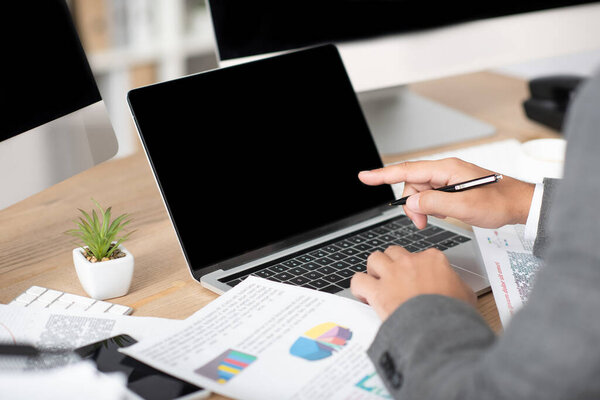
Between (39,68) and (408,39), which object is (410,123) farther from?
(39,68)

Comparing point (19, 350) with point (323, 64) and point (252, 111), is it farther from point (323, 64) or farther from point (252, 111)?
point (323, 64)

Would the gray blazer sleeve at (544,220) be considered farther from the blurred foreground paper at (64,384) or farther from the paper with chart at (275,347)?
the blurred foreground paper at (64,384)

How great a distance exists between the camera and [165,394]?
1.87 ft

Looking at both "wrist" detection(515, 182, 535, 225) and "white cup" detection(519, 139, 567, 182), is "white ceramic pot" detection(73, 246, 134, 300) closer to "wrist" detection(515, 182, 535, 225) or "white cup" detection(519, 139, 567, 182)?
"wrist" detection(515, 182, 535, 225)

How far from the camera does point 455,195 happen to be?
80cm

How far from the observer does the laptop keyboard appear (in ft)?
2.49

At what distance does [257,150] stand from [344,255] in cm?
17

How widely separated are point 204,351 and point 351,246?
0.29 meters

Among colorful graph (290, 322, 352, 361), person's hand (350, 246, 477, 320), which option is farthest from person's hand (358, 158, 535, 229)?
colorful graph (290, 322, 352, 361)

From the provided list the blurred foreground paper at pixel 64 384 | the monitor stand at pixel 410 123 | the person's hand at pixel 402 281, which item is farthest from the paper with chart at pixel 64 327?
the monitor stand at pixel 410 123

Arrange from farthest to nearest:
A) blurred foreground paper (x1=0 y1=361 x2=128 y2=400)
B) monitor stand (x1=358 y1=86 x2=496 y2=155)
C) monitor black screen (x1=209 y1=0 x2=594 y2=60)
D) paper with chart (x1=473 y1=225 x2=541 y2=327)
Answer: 1. monitor stand (x1=358 y1=86 x2=496 y2=155)
2. monitor black screen (x1=209 y1=0 x2=594 y2=60)
3. paper with chart (x1=473 y1=225 x2=541 y2=327)
4. blurred foreground paper (x1=0 y1=361 x2=128 y2=400)

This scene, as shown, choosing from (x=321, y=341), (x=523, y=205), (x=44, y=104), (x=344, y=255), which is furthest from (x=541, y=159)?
(x=44, y=104)

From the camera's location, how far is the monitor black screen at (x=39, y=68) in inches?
28.8

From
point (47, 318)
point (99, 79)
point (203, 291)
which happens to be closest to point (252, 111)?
point (203, 291)
